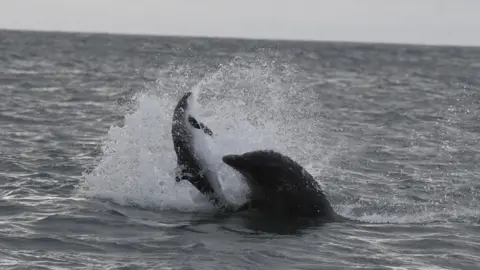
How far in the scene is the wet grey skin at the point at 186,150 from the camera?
1284 centimetres

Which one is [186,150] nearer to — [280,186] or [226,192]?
[226,192]

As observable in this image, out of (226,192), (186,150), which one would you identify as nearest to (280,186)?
(226,192)

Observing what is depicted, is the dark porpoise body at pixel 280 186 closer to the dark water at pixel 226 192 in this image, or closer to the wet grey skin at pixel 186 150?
the dark water at pixel 226 192

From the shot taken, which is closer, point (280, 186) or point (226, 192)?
point (280, 186)

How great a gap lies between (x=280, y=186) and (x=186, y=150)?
1417mm

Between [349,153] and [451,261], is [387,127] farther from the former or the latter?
[451,261]

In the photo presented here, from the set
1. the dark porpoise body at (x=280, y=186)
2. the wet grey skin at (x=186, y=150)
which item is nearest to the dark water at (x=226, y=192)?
the dark porpoise body at (x=280, y=186)

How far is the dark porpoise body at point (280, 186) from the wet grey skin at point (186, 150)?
18.2 inches

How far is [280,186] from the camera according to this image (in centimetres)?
1261

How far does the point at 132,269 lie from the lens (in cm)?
1025

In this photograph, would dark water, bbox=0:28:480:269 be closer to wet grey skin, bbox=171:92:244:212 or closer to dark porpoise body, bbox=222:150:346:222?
dark porpoise body, bbox=222:150:346:222

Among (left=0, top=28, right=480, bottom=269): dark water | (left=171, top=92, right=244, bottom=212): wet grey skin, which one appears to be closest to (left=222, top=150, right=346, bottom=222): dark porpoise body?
(left=0, top=28, right=480, bottom=269): dark water

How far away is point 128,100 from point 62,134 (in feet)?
35.4

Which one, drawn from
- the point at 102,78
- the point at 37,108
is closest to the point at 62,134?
the point at 37,108
